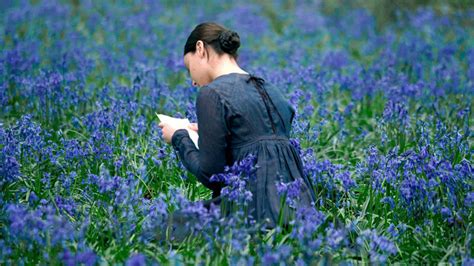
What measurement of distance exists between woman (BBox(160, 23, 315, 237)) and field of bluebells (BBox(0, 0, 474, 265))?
0.42 feet

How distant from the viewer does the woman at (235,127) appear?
3.75 m

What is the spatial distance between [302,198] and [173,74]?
3625mm

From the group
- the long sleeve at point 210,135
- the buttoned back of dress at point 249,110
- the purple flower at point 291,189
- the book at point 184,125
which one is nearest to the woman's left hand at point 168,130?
the book at point 184,125

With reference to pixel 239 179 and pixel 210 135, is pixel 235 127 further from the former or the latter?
pixel 239 179

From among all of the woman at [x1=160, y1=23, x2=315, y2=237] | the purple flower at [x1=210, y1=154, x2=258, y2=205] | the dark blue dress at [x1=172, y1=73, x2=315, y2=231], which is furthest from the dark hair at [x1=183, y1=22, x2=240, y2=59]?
the purple flower at [x1=210, y1=154, x2=258, y2=205]

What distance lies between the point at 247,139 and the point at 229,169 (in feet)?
0.66

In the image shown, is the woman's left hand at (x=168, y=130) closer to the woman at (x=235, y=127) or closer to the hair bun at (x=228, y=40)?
the woman at (x=235, y=127)

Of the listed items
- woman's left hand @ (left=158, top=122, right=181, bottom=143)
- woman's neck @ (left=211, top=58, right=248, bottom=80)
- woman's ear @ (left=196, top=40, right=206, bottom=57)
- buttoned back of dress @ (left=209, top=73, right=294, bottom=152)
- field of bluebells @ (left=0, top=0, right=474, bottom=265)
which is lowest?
field of bluebells @ (left=0, top=0, right=474, bottom=265)

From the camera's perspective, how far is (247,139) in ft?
12.5

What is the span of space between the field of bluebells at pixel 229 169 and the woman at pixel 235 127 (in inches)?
5.0

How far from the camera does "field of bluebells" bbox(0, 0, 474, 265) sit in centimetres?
351

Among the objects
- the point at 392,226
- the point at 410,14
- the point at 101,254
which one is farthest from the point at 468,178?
the point at 410,14

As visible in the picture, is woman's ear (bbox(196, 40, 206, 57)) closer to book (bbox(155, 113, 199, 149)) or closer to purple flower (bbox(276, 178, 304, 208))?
book (bbox(155, 113, 199, 149))

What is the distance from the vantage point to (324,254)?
3582 millimetres
